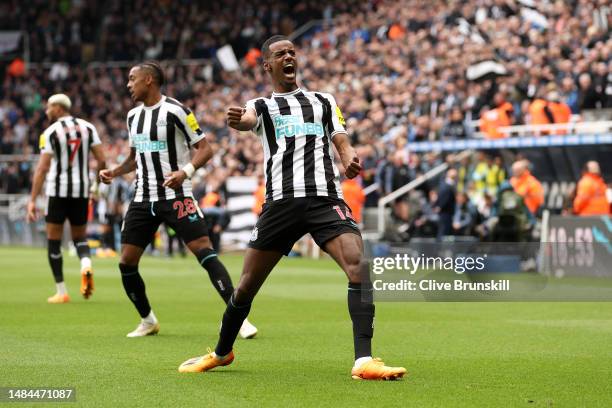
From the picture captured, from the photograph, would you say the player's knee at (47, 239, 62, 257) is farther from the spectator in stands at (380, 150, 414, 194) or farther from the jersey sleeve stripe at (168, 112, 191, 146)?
the spectator in stands at (380, 150, 414, 194)

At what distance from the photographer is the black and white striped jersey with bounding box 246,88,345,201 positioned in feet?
24.3

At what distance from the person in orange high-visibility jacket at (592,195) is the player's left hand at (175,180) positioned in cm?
1126

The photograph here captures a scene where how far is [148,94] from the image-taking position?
391 inches

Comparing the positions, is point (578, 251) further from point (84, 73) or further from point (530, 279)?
point (84, 73)

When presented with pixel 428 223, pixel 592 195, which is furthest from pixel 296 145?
pixel 428 223

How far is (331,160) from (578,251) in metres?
10.9

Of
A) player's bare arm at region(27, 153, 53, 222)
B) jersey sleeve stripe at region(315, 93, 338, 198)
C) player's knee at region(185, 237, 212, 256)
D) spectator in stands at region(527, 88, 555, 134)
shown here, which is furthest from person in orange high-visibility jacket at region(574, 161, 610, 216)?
jersey sleeve stripe at region(315, 93, 338, 198)

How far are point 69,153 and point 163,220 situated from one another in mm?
3985

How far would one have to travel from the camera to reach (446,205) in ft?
71.6

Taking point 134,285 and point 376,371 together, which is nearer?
point 376,371

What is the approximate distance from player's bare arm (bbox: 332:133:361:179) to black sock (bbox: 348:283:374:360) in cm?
72

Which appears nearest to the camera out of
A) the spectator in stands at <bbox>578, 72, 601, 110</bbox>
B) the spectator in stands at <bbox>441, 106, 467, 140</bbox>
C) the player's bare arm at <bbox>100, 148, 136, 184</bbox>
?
the player's bare arm at <bbox>100, 148, 136, 184</bbox>

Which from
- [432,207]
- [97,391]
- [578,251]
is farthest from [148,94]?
[432,207]

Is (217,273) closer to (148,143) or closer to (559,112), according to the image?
(148,143)
